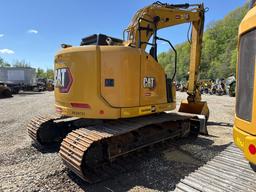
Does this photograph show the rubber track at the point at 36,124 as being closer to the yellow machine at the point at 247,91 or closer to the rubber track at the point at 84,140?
the rubber track at the point at 84,140

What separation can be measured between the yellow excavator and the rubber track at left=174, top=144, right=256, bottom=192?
1.73m

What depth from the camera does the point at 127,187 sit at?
4.60 metres

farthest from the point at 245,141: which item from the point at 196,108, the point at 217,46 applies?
the point at 217,46

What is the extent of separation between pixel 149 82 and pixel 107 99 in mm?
1122

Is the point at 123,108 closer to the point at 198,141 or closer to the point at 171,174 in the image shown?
the point at 171,174

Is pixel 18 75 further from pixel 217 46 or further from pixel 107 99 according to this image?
pixel 217 46

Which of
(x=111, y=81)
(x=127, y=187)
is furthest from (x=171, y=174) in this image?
(x=111, y=81)

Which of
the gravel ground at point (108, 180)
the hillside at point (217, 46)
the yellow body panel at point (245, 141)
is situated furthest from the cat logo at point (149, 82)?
the hillside at point (217, 46)

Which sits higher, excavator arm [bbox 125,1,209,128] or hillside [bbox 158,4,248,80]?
hillside [bbox 158,4,248,80]

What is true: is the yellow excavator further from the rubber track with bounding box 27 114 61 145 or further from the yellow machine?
the yellow machine

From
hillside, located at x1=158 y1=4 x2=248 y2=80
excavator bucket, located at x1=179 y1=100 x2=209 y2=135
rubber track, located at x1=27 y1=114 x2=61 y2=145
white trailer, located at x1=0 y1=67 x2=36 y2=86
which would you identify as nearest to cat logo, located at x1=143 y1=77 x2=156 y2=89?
rubber track, located at x1=27 y1=114 x2=61 y2=145

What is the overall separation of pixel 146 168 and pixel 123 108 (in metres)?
1.29

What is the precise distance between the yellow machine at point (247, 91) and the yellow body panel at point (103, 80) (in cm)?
244

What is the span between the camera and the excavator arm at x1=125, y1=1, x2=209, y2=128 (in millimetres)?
6793
